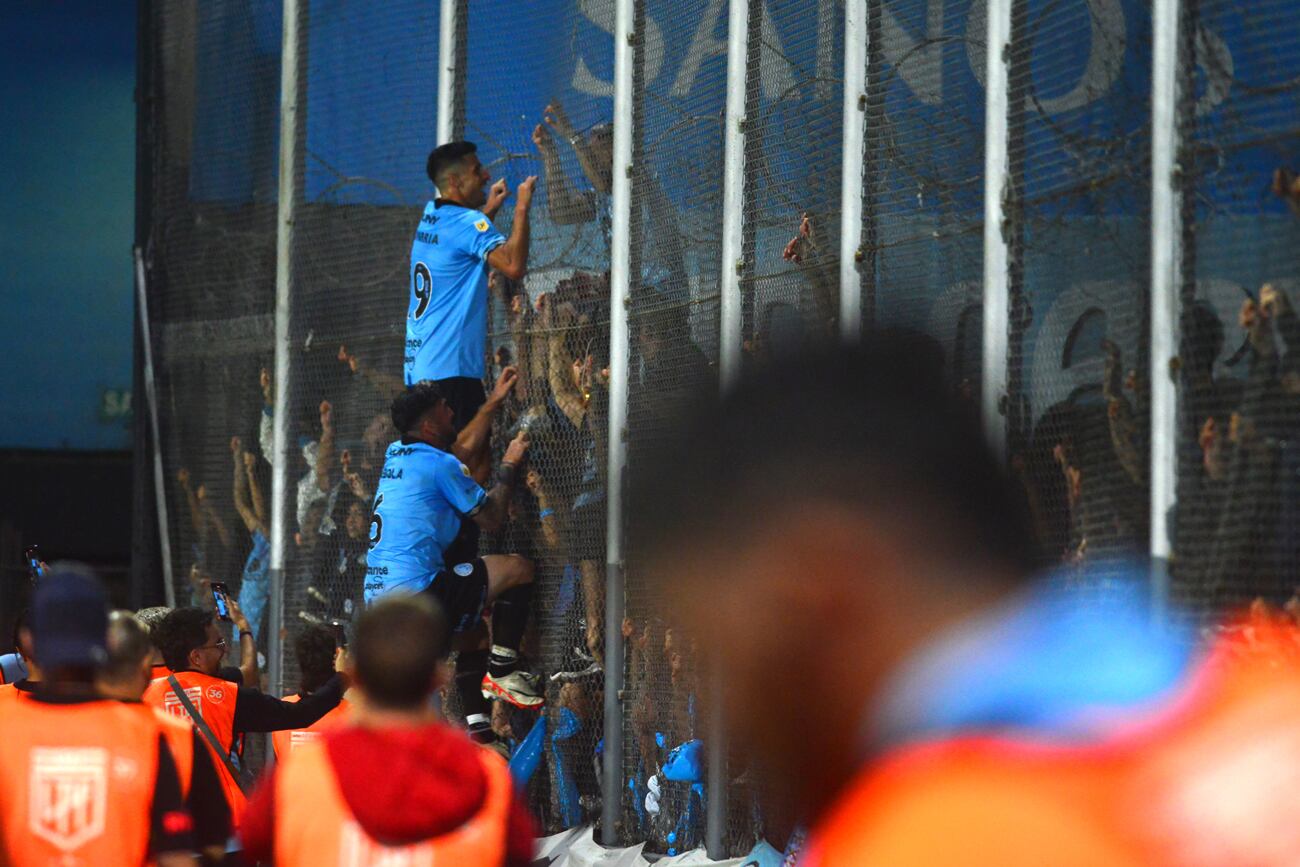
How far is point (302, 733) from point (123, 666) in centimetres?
316

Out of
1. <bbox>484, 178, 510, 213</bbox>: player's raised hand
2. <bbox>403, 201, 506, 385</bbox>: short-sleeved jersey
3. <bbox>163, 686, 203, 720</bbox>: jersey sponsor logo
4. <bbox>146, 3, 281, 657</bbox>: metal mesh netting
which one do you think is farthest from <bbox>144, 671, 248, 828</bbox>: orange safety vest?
<bbox>146, 3, 281, 657</bbox>: metal mesh netting

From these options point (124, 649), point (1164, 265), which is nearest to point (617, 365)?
point (1164, 265)

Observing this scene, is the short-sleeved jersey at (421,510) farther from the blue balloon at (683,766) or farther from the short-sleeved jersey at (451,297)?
the blue balloon at (683,766)

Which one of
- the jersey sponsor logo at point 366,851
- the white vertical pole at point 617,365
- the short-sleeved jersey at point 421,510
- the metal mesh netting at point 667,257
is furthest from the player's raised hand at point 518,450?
the jersey sponsor logo at point 366,851

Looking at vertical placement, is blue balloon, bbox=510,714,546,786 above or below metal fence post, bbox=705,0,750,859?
below

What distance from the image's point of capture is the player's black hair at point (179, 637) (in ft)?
22.9

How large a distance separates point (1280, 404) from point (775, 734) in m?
3.96

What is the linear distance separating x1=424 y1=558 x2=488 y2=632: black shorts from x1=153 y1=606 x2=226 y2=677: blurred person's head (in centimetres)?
151

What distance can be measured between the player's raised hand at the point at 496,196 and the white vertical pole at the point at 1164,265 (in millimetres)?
4300

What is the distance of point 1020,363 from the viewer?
565 centimetres

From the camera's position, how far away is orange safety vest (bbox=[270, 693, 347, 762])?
23.1 feet

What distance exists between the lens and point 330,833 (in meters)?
3.27

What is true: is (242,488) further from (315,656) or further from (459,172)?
(315,656)

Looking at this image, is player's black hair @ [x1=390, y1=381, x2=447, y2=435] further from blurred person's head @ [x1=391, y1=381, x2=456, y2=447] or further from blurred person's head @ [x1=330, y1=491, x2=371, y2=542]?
blurred person's head @ [x1=330, y1=491, x2=371, y2=542]
